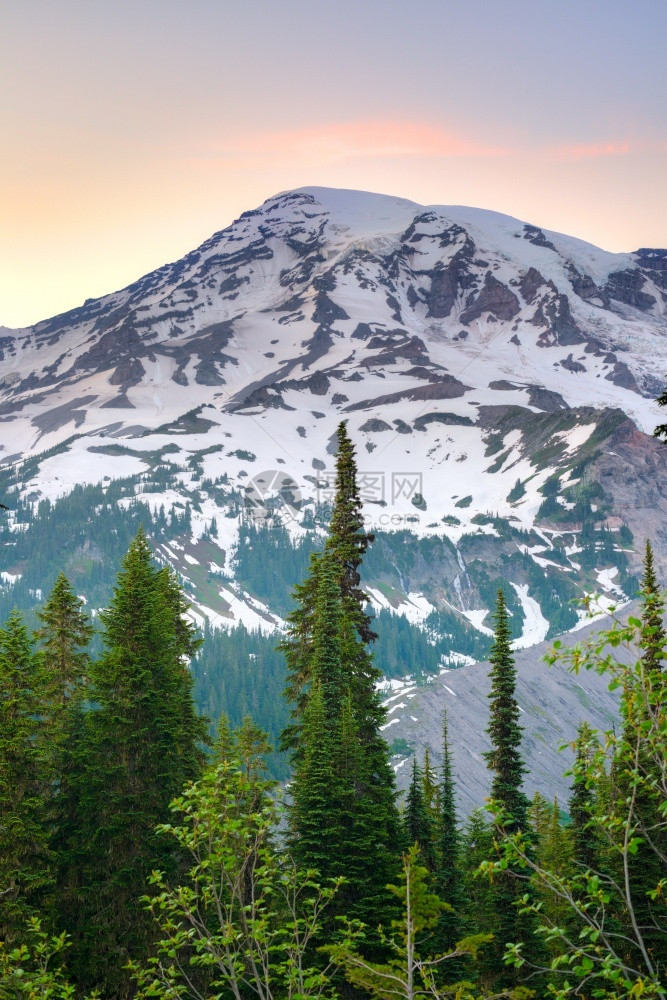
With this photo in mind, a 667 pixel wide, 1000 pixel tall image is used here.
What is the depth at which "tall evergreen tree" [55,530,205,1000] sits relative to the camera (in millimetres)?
28031

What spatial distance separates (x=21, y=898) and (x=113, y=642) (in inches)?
344

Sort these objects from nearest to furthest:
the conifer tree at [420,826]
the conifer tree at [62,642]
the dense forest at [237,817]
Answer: the dense forest at [237,817]
the conifer tree at [420,826]
the conifer tree at [62,642]

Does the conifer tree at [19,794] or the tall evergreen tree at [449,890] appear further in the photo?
the tall evergreen tree at [449,890]

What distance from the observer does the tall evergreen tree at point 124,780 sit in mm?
28031

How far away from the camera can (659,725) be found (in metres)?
12.1

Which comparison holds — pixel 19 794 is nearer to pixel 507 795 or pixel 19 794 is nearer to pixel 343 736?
pixel 343 736

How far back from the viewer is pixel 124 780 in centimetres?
3025

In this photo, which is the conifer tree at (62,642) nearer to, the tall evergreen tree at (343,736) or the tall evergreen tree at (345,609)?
the tall evergreen tree at (345,609)

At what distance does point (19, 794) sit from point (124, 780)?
4012 millimetres

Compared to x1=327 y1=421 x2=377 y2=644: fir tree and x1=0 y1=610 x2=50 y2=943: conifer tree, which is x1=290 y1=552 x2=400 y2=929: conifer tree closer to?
x1=327 y1=421 x2=377 y2=644: fir tree

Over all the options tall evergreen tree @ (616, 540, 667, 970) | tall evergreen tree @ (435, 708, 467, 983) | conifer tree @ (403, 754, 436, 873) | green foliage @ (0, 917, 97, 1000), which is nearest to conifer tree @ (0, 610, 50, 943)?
green foliage @ (0, 917, 97, 1000)

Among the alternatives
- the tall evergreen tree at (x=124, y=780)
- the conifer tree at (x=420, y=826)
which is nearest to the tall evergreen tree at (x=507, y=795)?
the conifer tree at (x=420, y=826)

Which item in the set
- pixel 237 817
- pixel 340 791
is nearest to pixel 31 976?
pixel 237 817

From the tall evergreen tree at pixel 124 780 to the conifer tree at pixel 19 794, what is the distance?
163 centimetres
